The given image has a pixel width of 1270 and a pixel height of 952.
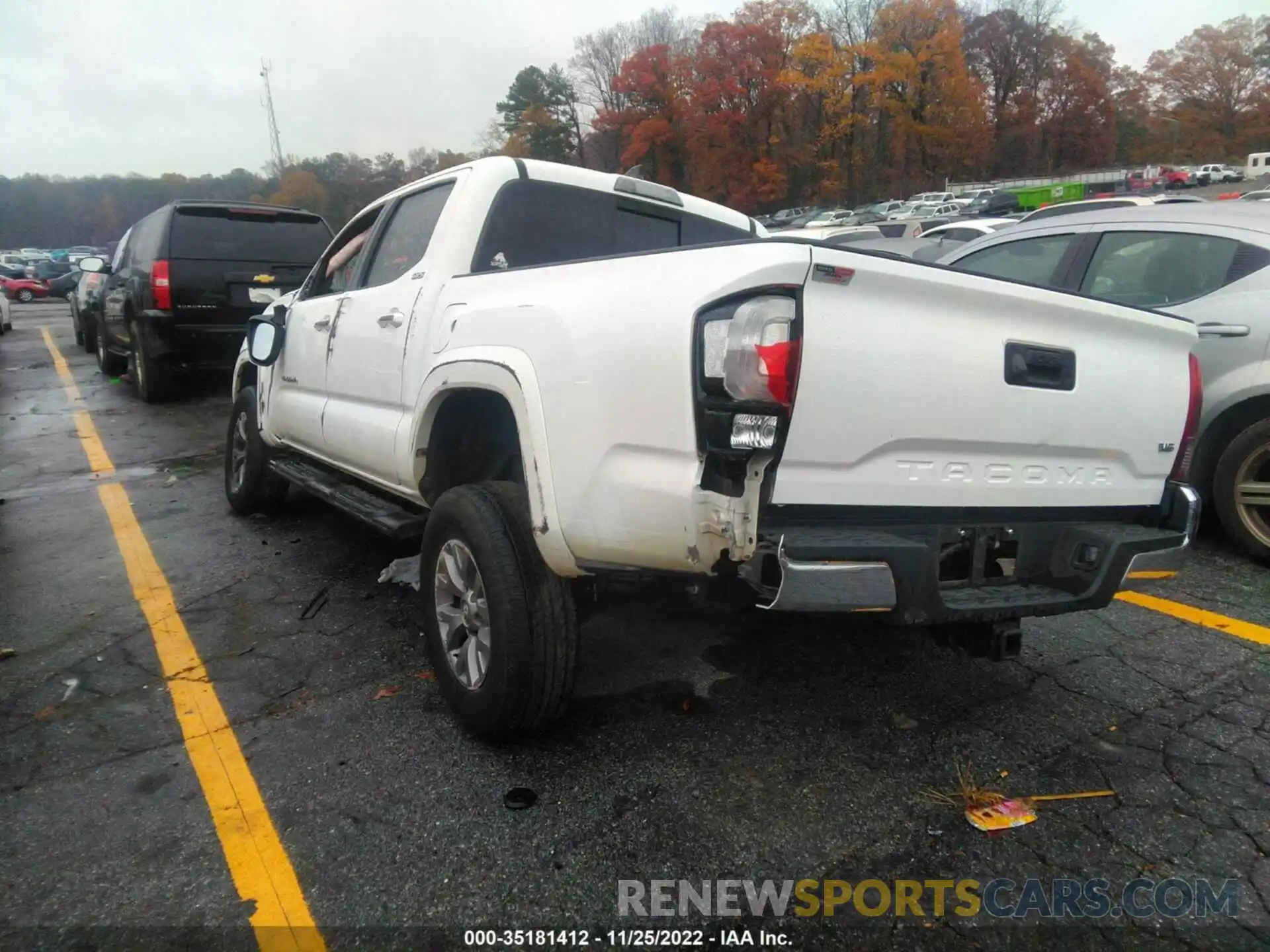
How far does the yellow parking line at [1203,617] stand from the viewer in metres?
3.73

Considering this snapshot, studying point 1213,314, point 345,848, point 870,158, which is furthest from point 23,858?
point 870,158

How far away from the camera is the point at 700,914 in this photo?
7.21 ft

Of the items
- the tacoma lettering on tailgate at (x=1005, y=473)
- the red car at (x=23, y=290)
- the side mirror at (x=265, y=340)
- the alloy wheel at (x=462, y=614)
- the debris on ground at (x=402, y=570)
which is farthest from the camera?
the red car at (x=23, y=290)

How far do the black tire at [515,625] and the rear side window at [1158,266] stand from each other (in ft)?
11.4

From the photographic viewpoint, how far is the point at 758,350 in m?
2.14

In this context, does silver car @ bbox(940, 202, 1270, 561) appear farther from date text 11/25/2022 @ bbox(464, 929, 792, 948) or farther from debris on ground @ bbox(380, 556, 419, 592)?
date text 11/25/2022 @ bbox(464, 929, 792, 948)

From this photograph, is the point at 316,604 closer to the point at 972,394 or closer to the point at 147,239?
the point at 972,394

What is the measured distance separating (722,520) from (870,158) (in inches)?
2909

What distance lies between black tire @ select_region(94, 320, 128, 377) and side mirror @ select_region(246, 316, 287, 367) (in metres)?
8.47

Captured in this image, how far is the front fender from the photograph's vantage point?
100 inches

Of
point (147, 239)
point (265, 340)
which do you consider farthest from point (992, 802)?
point (147, 239)

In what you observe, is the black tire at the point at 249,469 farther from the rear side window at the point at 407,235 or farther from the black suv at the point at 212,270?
the black suv at the point at 212,270

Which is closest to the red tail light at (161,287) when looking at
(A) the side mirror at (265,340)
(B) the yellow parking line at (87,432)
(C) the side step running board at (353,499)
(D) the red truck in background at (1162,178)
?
(B) the yellow parking line at (87,432)

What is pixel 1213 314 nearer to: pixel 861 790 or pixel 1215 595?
pixel 1215 595
